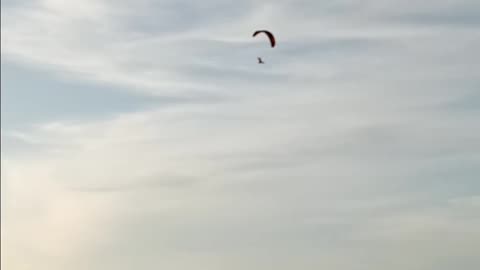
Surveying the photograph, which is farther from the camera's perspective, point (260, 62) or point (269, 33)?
point (269, 33)

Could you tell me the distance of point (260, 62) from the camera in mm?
106750

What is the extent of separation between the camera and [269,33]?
131 metres

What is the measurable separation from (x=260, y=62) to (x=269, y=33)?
83.6 ft

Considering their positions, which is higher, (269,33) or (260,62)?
(269,33)
